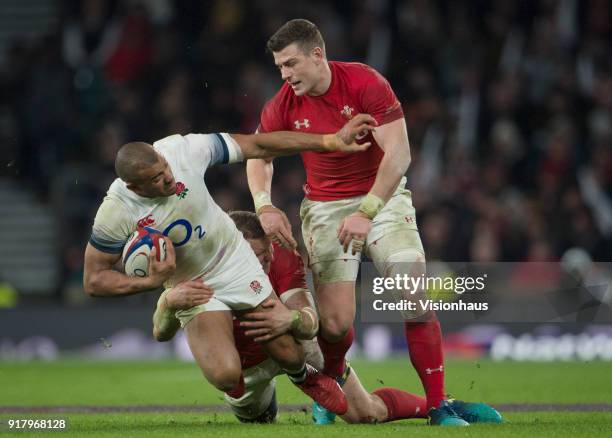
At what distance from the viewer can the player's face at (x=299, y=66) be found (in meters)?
8.21

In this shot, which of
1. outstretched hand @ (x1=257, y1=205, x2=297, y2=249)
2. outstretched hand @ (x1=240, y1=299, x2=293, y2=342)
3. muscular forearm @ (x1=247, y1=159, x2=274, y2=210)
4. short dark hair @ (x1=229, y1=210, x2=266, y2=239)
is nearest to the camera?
outstretched hand @ (x1=240, y1=299, x2=293, y2=342)

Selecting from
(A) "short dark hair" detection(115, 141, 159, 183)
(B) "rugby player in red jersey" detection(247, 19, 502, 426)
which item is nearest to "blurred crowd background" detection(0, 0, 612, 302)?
(B) "rugby player in red jersey" detection(247, 19, 502, 426)

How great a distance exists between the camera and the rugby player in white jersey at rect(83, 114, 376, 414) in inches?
290

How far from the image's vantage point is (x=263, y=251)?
842 centimetres

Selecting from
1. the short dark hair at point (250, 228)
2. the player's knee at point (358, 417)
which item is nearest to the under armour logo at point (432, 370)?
the player's knee at point (358, 417)

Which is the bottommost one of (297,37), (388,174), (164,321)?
(164,321)

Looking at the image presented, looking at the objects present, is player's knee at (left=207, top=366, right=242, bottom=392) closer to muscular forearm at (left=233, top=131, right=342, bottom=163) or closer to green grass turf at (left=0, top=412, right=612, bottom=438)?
green grass turf at (left=0, top=412, right=612, bottom=438)

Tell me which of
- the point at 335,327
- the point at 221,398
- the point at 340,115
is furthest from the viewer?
the point at 221,398

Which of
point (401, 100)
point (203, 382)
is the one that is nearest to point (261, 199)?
point (203, 382)

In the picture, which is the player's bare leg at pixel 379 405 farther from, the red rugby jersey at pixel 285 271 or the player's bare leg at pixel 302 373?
the red rugby jersey at pixel 285 271

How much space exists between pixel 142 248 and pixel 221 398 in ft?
7.60

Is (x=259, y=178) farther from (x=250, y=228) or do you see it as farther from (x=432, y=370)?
(x=432, y=370)

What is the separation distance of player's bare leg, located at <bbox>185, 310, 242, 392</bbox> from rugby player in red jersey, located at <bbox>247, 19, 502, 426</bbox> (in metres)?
0.73

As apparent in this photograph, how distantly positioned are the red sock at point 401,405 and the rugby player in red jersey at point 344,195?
295 mm
